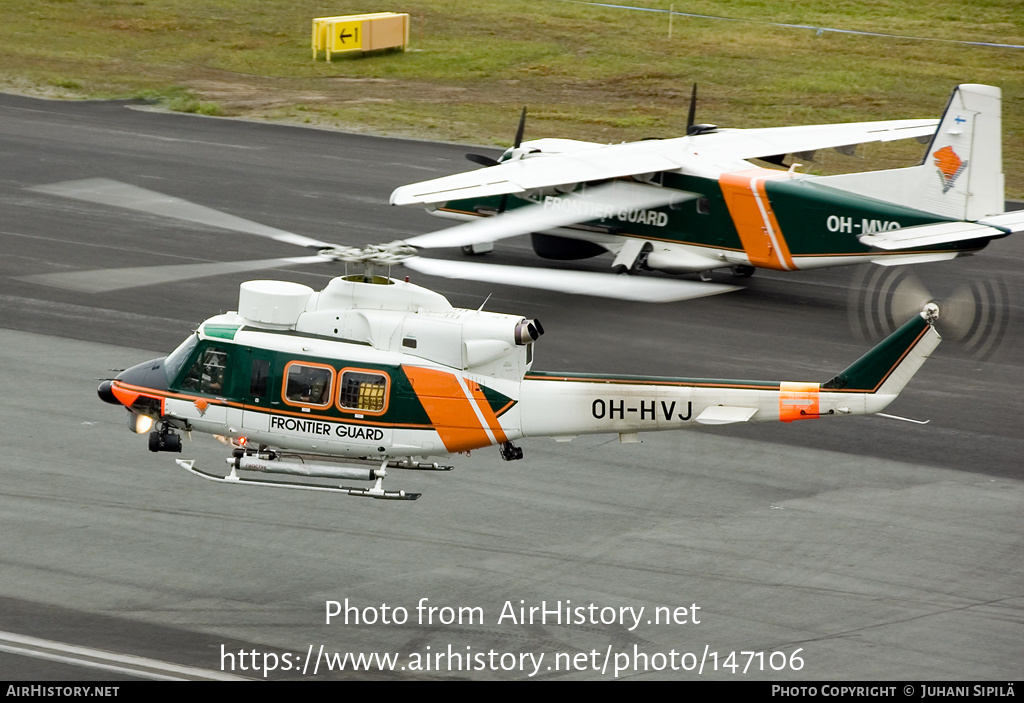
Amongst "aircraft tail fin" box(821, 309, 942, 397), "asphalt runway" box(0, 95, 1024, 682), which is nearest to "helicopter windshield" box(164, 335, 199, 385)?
"asphalt runway" box(0, 95, 1024, 682)

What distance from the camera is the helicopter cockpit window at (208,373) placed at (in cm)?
2053

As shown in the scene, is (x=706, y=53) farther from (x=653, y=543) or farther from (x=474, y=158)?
(x=653, y=543)

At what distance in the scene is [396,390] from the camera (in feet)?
65.4

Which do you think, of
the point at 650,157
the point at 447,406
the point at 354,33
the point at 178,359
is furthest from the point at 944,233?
the point at 354,33

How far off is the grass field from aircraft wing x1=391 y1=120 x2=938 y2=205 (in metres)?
12.1

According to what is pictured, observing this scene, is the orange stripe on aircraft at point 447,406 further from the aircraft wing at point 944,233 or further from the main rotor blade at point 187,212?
the aircraft wing at point 944,233

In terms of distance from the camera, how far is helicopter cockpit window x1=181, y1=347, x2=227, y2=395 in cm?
2053

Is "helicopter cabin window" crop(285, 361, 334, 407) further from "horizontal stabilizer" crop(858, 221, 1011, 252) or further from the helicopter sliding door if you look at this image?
"horizontal stabilizer" crop(858, 221, 1011, 252)

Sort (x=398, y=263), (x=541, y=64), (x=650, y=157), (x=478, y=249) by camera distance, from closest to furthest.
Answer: (x=398, y=263), (x=650, y=157), (x=478, y=249), (x=541, y=64)

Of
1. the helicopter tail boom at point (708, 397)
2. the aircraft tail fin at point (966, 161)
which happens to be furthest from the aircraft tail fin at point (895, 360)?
the aircraft tail fin at point (966, 161)

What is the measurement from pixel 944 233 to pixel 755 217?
5042 mm

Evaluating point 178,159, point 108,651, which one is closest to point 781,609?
point 108,651

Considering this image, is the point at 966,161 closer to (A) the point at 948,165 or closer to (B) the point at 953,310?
(A) the point at 948,165
